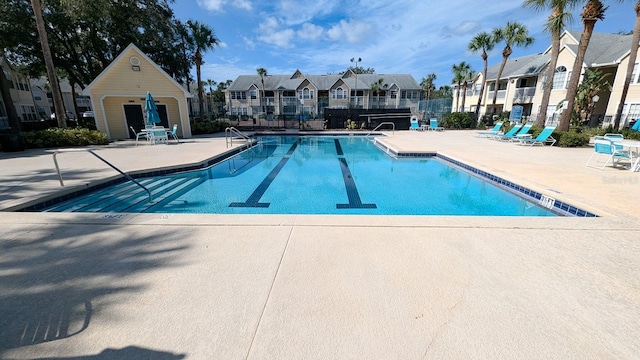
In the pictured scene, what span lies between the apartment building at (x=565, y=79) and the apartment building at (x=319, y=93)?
11104 mm

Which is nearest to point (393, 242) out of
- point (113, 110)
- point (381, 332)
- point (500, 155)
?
point (381, 332)

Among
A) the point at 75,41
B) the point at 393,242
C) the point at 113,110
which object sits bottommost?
the point at 393,242

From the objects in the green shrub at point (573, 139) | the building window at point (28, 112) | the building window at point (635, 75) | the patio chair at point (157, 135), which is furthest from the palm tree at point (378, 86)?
the building window at point (28, 112)

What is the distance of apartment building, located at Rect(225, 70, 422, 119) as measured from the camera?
38094 millimetres

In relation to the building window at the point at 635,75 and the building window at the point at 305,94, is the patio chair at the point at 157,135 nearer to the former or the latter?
the building window at the point at 305,94

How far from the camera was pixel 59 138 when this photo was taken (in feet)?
37.1

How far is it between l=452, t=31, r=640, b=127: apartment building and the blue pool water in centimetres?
1995

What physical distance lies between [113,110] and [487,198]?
18.5m

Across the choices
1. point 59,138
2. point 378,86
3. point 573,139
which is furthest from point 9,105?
point 378,86

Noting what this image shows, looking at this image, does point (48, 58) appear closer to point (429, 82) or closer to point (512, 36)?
point (512, 36)

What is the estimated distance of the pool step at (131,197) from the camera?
5230 millimetres

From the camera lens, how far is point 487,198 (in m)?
5.93

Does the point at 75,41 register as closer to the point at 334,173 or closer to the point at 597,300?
the point at 334,173

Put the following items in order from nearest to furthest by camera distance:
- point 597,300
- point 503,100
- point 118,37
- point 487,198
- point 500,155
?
point 597,300, point 487,198, point 500,155, point 118,37, point 503,100
